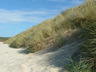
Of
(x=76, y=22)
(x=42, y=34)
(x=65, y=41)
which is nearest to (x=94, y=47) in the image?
(x=65, y=41)

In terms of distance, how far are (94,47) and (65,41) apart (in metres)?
2.40

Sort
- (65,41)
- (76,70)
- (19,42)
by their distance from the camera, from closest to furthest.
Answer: (76,70) < (65,41) < (19,42)

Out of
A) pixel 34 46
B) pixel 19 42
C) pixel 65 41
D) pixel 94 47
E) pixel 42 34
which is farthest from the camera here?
pixel 19 42

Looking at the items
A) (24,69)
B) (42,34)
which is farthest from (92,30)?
(42,34)

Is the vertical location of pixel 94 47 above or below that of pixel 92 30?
below

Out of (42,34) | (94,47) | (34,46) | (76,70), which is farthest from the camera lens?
(42,34)

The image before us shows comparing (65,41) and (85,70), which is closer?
(85,70)

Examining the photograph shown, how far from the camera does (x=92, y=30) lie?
9.89 ft

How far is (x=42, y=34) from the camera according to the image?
709 centimetres

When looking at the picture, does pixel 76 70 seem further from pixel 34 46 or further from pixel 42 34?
pixel 42 34

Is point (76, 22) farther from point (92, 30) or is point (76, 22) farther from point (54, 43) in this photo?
point (92, 30)

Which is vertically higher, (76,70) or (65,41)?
(65,41)

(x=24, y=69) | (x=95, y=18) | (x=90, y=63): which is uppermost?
(x=95, y=18)

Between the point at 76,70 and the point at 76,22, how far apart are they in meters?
3.38
